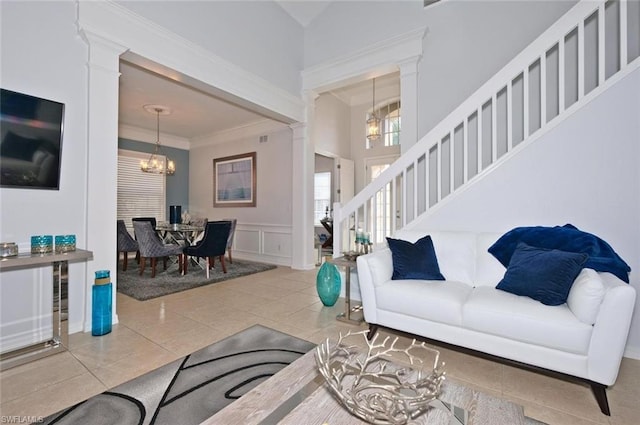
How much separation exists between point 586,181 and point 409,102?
7.43 feet

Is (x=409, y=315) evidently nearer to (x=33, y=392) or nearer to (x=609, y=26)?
(x=33, y=392)

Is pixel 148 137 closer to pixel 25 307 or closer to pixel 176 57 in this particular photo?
pixel 176 57

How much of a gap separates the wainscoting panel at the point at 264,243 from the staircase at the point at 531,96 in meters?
2.21

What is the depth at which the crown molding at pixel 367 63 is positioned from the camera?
4.03 m

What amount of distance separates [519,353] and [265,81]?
4.33 meters

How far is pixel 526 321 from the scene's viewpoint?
1.80 meters

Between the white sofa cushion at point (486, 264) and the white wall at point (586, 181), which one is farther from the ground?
the white wall at point (586, 181)

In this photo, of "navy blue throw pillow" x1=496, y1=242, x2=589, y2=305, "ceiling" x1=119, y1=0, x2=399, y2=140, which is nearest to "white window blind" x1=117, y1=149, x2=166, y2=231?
"ceiling" x1=119, y1=0, x2=399, y2=140

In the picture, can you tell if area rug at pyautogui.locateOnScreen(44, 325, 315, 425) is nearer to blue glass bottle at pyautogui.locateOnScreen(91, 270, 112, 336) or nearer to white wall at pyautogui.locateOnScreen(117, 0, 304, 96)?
blue glass bottle at pyautogui.locateOnScreen(91, 270, 112, 336)

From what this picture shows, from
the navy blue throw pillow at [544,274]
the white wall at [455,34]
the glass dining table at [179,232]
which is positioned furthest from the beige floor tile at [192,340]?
the white wall at [455,34]

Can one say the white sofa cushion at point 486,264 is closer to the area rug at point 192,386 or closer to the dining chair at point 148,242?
the area rug at point 192,386

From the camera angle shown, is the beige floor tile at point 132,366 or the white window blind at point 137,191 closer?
the beige floor tile at point 132,366

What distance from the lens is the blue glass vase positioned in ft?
10.8

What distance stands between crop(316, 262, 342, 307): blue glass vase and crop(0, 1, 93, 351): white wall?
2.20 metres
